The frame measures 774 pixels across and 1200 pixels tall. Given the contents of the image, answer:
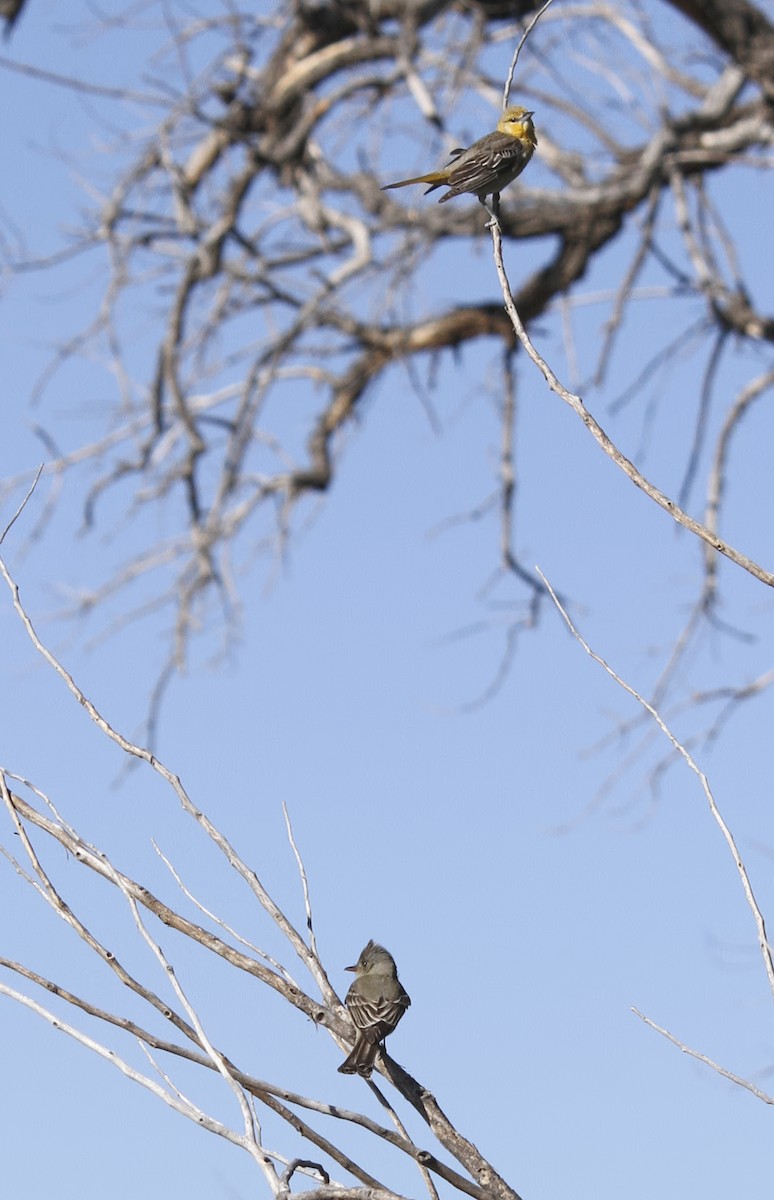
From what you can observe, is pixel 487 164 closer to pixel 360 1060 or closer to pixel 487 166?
pixel 487 166

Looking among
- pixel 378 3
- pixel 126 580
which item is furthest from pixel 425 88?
pixel 126 580

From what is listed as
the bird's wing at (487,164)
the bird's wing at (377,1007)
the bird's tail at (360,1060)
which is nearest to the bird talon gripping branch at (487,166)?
the bird's wing at (487,164)

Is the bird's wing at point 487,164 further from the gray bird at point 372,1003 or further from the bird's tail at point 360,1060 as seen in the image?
the bird's tail at point 360,1060

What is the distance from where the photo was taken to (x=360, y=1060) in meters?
2.09

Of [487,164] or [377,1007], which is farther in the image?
[487,164]

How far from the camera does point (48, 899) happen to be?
2.03 metres

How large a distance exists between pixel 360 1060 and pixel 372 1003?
830 mm

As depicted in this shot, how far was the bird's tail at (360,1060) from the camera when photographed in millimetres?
2061

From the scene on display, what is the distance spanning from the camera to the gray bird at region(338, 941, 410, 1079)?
2.10m

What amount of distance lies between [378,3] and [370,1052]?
5.69m

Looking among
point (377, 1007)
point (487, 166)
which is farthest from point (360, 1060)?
point (487, 166)

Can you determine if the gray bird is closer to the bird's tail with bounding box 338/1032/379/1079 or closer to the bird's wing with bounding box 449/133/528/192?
the bird's tail with bounding box 338/1032/379/1079

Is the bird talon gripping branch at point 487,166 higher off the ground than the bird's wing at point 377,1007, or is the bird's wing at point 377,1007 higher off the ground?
the bird talon gripping branch at point 487,166

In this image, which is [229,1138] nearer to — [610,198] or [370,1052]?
[370,1052]
